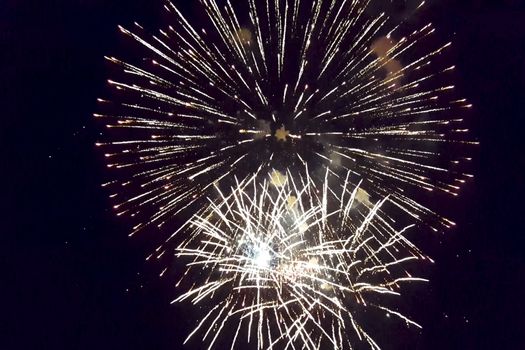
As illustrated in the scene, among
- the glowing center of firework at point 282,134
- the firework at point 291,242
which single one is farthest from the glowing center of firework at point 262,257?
the glowing center of firework at point 282,134

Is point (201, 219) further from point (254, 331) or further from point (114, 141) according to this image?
point (254, 331)

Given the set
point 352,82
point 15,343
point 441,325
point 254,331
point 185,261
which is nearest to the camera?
point 352,82

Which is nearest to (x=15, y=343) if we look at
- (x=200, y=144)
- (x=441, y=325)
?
(x=200, y=144)

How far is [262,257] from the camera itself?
4.27m

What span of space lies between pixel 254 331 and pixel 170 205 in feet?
11.8

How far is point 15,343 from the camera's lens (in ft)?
22.6

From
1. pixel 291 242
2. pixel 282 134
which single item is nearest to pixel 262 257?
pixel 291 242

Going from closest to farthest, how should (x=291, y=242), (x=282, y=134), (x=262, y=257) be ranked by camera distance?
1. (x=262, y=257)
2. (x=291, y=242)
3. (x=282, y=134)

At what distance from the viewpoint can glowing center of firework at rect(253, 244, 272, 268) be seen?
4.27m

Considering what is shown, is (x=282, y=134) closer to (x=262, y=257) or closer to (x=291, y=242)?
(x=291, y=242)

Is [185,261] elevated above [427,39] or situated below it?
below

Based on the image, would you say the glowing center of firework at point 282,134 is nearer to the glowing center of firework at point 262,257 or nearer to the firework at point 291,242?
the firework at point 291,242

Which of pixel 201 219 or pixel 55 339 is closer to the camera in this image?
pixel 201 219

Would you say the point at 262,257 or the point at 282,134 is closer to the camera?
the point at 262,257
